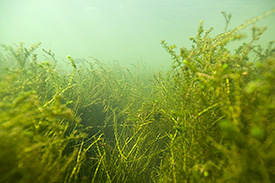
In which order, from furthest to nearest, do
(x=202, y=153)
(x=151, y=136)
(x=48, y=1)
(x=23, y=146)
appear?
(x=48, y=1) < (x=151, y=136) < (x=202, y=153) < (x=23, y=146)

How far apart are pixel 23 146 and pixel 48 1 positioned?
49.6 m

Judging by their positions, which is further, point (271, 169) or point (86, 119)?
point (86, 119)

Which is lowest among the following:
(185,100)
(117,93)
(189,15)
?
(185,100)

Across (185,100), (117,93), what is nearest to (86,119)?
(117,93)

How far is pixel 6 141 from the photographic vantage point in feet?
2.74

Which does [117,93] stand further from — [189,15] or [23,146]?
[189,15]

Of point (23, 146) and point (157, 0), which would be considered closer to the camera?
point (23, 146)

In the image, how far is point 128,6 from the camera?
29.7 meters

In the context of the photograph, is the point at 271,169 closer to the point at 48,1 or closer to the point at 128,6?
the point at 128,6

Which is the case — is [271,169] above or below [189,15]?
below

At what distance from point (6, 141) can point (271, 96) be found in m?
1.53

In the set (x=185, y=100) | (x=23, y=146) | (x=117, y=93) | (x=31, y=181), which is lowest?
(x=31, y=181)

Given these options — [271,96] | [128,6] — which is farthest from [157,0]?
[271,96]


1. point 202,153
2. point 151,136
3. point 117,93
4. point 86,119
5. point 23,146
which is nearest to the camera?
point 23,146
